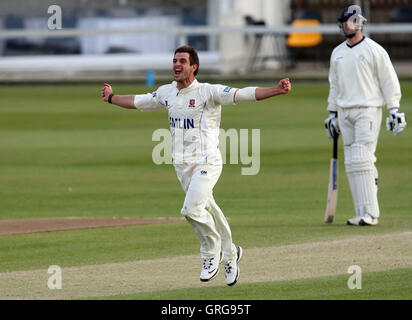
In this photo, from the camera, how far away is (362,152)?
39.0 ft

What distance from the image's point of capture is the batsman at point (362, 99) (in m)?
11.8

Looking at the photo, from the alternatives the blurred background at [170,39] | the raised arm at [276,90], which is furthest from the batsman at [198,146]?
the blurred background at [170,39]

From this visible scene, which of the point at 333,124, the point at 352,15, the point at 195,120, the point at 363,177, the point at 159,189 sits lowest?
the point at 159,189

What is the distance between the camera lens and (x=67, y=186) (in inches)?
631

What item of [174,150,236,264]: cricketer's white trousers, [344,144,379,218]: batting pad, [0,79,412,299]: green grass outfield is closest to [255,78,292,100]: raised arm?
[174,150,236,264]: cricketer's white trousers

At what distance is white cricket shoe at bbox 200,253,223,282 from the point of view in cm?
887

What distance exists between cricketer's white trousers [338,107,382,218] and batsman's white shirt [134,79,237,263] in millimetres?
3267

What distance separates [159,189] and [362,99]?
15.3 ft

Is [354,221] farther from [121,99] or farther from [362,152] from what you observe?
[121,99]

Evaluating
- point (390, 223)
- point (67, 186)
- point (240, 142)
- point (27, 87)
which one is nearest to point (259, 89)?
point (390, 223)

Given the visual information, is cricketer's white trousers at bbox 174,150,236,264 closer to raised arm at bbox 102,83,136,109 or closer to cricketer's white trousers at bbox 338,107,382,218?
raised arm at bbox 102,83,136,109

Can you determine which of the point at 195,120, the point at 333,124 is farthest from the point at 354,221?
the point at 195,120

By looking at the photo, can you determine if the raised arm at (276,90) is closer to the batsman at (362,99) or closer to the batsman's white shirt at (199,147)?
the batsman's white shirt at (199,147)
